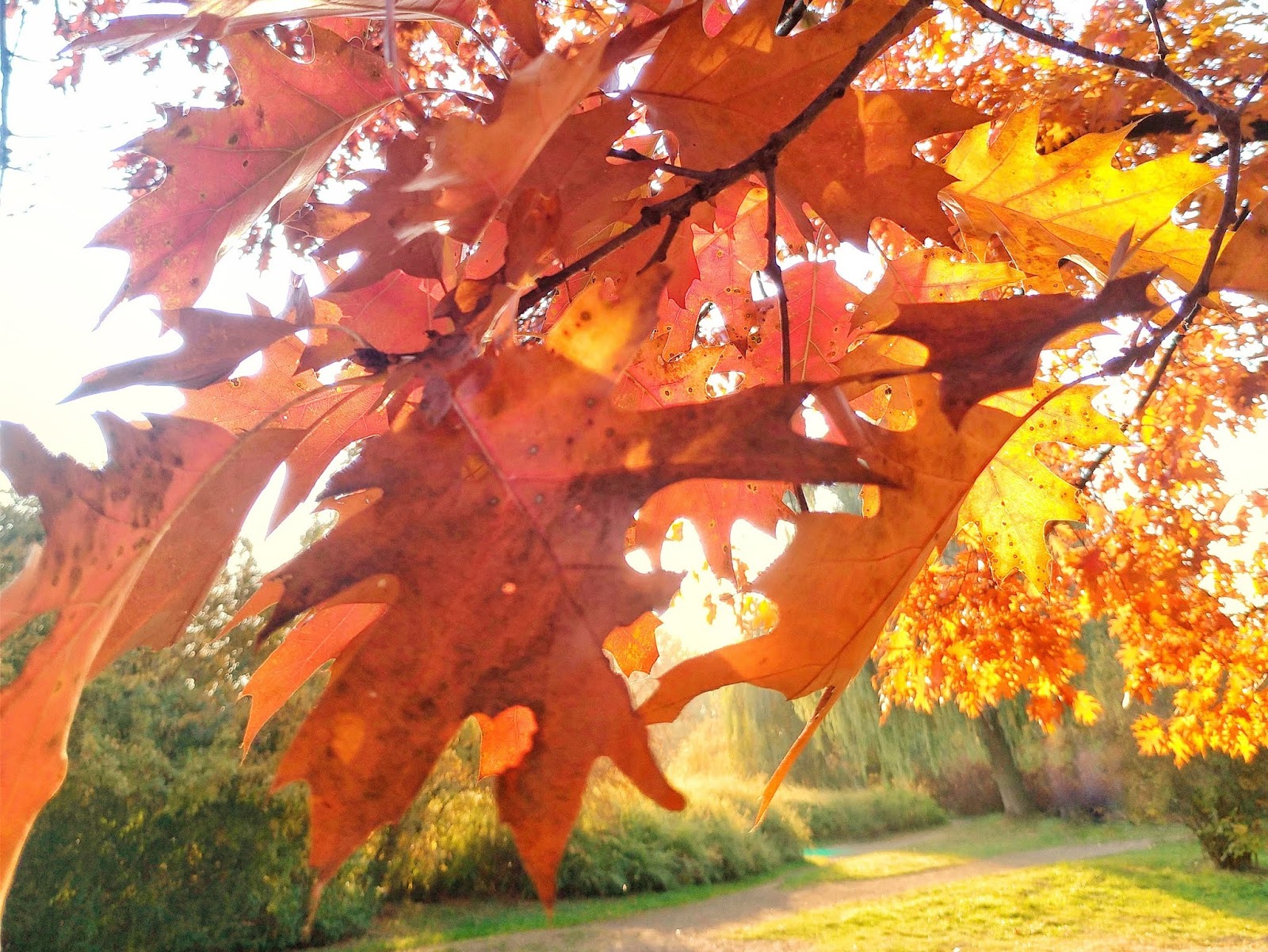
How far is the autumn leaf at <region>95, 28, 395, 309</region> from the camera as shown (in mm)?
507

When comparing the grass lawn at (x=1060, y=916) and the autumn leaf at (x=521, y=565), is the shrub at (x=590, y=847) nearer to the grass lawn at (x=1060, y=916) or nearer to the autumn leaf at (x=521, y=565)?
the grass lawn at (x=1060, y=916)

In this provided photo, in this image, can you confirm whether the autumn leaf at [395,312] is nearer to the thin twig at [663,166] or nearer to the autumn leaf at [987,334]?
the thin twig at [663,166]

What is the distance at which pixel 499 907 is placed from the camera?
7.23 meters

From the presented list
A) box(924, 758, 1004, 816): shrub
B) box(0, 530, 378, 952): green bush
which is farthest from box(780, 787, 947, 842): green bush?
box(0, 530, 378, 952): green bush

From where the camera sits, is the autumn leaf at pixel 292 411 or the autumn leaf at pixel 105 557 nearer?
the autumn leaf at pixel 105 557

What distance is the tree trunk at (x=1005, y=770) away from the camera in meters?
10.2

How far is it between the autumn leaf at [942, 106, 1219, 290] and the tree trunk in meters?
10.7

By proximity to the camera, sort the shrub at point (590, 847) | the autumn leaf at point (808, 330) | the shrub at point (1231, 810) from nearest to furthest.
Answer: the autumn leaf at point (808, 330), the shrub at point (590, 847), the shrub at point (1231, 810)

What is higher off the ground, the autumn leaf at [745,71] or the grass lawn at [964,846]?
the autumn leaf at [745,71]

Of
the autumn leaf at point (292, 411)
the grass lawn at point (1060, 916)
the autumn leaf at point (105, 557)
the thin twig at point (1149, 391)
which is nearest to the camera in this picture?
the autumn leaf at point (105, 557)

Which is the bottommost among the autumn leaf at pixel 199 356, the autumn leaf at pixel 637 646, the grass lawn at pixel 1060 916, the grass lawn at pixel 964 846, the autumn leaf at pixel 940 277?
the grass lawn at pixel 964 846

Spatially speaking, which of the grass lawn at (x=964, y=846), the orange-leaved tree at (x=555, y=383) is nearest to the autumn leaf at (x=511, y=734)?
the orange-leaved tree at (x=555, y=383)

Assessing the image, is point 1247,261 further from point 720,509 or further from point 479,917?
point 479,917

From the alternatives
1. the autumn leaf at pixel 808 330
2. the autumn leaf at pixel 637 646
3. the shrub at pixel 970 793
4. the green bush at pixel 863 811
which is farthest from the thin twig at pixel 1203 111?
the shrub at pixel 970 793
